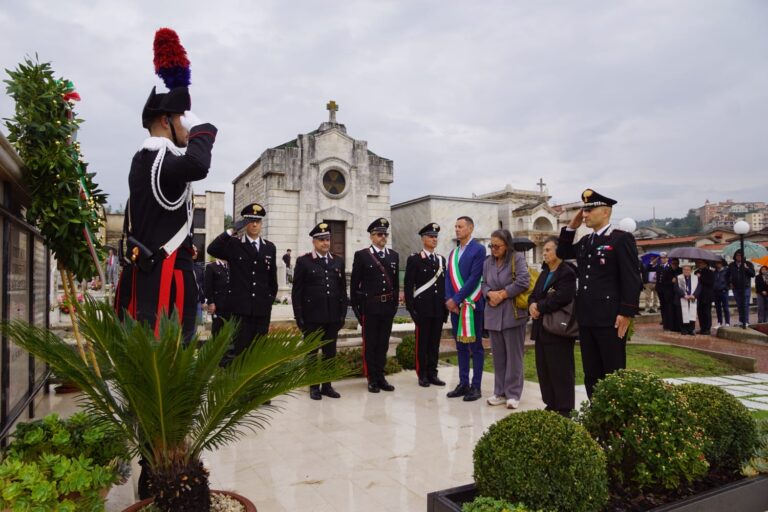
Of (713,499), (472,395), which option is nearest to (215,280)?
(472,395)

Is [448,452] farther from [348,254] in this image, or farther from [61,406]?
[348,254]

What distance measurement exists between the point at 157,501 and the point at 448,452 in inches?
104

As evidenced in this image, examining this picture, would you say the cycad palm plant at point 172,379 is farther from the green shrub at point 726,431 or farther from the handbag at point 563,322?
the handbag at point 563,322

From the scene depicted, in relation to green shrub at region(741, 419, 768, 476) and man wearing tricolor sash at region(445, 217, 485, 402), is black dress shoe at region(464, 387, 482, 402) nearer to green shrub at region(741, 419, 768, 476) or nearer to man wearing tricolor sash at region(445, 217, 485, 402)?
man wearing tricolor sash at region(445, 217, 485, 402)

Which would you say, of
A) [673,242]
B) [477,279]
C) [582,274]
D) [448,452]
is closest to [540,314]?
[582,274]

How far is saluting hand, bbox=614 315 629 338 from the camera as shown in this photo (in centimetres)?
475

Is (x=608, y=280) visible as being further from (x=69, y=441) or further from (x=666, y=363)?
(x=666, y=363)

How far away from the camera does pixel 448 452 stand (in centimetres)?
453

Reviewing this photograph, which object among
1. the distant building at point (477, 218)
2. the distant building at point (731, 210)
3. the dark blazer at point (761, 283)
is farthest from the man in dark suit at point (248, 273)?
the distant building at point (731, 210)

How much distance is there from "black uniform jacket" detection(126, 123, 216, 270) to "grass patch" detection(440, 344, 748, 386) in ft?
20.3

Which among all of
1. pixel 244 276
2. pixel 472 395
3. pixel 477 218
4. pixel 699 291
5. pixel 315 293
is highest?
pixel 477 218

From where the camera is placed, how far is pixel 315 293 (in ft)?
22.0

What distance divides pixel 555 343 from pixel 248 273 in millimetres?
3547

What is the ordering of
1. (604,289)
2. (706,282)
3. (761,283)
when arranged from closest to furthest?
(604,289), (706,282), (761,283)
